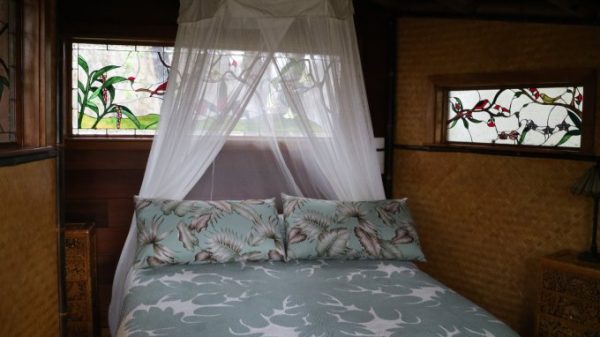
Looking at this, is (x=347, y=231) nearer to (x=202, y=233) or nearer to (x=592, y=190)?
(x=202, y=233)

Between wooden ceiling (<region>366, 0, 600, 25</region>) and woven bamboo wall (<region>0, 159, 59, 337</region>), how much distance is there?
232 cm

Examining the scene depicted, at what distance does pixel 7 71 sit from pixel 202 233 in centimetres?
125

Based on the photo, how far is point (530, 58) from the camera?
10.5 feet

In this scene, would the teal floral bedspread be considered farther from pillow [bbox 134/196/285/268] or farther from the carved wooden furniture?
the carved wooden furniture

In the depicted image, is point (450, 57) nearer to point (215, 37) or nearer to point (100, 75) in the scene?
point (215, 37)

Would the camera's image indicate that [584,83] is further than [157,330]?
Yes

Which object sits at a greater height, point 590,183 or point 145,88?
point 145,88

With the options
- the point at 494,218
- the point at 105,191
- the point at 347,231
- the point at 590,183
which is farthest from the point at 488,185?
the point at 105,191

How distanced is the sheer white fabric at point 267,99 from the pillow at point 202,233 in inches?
8.4

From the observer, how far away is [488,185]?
3447mm

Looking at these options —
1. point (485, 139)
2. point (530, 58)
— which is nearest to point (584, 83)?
point (530, 58)

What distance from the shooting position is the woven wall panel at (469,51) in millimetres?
3041

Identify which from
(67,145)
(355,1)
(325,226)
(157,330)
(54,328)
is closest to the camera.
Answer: (157,330)

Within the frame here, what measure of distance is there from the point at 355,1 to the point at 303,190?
52.2 inches
